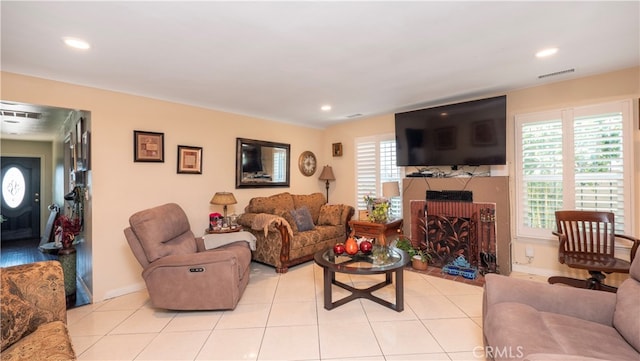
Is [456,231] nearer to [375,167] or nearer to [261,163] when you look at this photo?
[375,167]

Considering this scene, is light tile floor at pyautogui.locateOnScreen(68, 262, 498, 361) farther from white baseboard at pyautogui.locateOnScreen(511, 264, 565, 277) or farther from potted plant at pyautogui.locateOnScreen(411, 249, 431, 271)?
white baseboard at pyautogui.locateOnScreen(511, 264, 565, 277)

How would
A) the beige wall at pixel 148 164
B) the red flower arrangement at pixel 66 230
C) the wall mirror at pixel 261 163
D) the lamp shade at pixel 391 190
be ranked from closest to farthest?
the beige wall at pixel 148 164
the red flower arrangement at pixel 66 230
the lamp shade at pixel 391 190
the wall mirror at pixel 261 163

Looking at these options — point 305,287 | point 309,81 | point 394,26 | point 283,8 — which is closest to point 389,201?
point 305,287

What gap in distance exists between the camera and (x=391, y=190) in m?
4.25

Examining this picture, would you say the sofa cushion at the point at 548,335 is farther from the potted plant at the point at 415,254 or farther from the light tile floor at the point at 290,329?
the potted plant at the point at 415,254

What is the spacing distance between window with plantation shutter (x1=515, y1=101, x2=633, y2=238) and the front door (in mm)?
9717

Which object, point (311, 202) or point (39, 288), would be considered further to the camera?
point (311, 202)

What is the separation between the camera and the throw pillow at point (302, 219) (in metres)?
4.25

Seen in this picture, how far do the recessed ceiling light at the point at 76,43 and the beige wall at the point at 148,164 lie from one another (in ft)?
3.28

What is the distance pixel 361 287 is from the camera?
3246mm

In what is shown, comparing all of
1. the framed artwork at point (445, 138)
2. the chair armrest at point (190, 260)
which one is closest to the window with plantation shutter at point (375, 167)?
the framed artwork at point (445, 138)

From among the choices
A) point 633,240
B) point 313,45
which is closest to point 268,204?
point 313,45

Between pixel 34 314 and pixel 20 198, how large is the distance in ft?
23.3

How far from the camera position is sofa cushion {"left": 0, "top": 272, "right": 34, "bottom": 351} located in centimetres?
138
